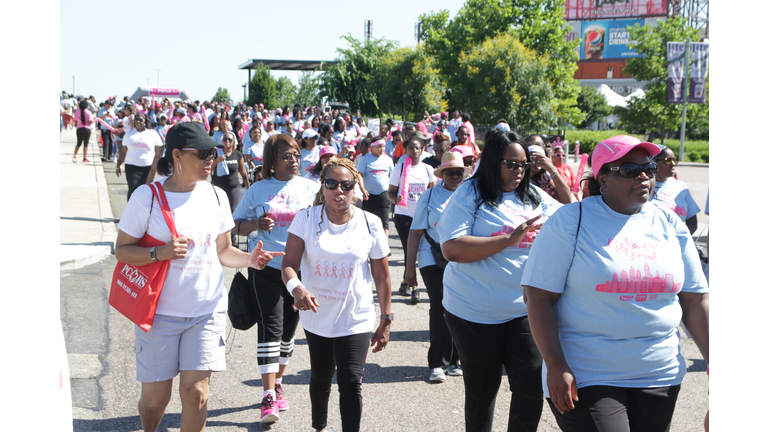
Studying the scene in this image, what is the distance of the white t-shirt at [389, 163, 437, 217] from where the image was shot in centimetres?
756

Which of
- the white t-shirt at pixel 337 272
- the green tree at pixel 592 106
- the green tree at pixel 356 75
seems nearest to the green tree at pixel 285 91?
the green tree at pixel 356 75

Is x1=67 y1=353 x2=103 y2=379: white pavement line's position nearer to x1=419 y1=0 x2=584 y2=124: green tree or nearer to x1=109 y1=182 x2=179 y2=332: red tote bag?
x1=109 y1=182 x2=179 y2=332: red tote bag

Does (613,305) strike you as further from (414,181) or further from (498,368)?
(414,181)

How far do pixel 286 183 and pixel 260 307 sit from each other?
3.14 feet

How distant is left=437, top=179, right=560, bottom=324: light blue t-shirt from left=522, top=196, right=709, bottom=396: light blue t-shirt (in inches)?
29.1

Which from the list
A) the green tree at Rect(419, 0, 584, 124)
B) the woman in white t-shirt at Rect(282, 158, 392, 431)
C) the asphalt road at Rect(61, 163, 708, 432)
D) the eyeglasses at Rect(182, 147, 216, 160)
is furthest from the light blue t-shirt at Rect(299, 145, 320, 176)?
the green tree at Rect(419, 0, 584, 124)

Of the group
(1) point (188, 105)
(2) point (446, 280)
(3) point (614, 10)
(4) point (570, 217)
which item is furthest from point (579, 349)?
(3) point (614, 10)

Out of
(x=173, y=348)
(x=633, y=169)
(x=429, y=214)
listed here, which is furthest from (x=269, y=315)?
(x=633, y=169)

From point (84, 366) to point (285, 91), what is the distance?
6813cm

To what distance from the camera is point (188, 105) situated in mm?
22578

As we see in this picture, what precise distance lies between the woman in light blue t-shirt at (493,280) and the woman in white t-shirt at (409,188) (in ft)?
12.2

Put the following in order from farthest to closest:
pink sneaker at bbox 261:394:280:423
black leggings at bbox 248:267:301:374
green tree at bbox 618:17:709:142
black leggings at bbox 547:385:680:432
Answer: green tree at bbox 618:17:709:142
black leggings at bbox 248:267:301:374
pink sneaker at bbox 261:394:280:423
black leggings at bbox 547:385:680:432

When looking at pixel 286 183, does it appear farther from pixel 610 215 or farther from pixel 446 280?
pixel 610 215

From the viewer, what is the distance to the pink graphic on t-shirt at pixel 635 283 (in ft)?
8.50
